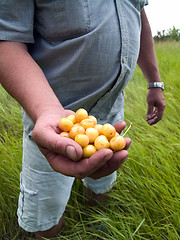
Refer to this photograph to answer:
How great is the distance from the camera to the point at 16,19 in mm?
682

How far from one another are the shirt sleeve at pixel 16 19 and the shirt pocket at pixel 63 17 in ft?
0.15

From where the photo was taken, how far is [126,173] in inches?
55.9

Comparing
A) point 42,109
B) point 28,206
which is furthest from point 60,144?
point 28,206

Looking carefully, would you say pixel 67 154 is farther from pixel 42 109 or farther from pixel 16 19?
pixel 16 19

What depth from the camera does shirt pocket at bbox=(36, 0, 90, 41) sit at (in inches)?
27.2

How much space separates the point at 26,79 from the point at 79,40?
220 millimetres

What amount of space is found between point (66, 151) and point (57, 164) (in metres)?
0.09

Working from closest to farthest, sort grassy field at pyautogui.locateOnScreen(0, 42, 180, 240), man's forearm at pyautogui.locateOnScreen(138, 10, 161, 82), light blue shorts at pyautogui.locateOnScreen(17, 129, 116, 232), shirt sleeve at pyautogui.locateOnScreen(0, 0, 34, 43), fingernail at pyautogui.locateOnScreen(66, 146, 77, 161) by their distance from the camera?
fingernail at pyautogui.locateOnScreen(66, 146, 77, 161)
shirt sleeve at pyautogui.locateOnScreen(0, 0, 34, 43)
light blue shorts at pyautogui.locateOnScreen(17, 129, 116, 232)
grassy field at pyautogui.locateOnScreen(0, 42, 180, 240)
man's forearm at pyautogui.locateOnScreen(138, 10, 161, 82)

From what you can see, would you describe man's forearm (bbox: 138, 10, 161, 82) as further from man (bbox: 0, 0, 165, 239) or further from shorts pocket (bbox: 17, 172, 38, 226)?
shorts pocket (bbox: 17, 172, 38, 226)

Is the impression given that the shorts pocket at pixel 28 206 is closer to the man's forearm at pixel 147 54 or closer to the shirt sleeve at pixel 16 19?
the shirt sleeve at pixel 16 19

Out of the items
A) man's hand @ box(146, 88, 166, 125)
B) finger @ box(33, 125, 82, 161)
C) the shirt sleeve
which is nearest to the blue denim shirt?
the shirt sleeve

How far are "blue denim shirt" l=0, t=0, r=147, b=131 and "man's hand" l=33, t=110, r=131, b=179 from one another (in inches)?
8.2

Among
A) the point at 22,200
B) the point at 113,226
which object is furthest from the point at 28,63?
the point at 113,226

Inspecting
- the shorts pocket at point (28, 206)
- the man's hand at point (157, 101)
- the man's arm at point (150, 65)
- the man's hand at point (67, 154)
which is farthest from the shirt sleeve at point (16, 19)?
the man's hand at point (157, 101)
